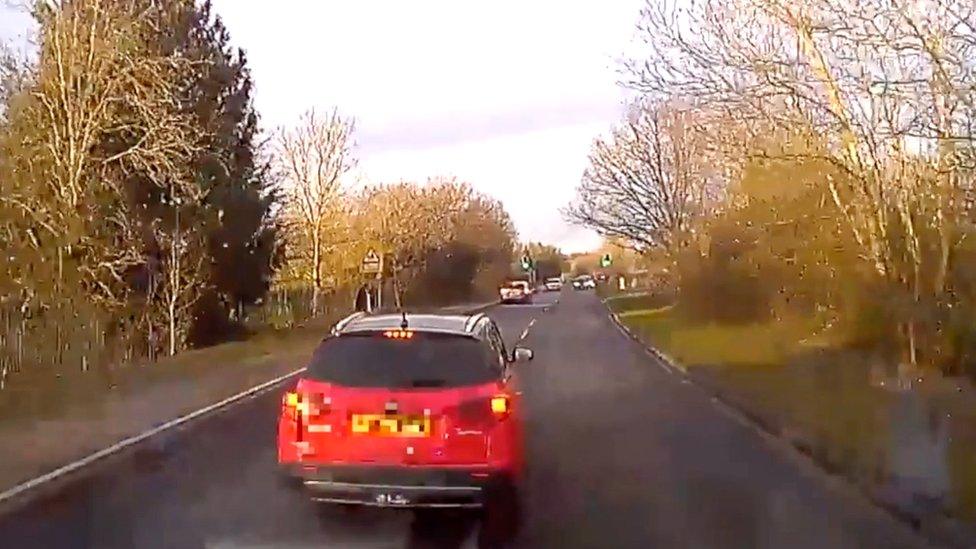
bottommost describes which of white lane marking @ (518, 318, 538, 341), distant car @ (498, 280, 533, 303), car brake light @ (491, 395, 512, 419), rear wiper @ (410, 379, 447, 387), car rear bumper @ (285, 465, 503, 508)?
car rear bumper @ (285, 465, 503, 508)

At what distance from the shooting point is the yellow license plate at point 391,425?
899 cm

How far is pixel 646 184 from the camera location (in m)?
56.7

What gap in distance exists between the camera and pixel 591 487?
11289 millimetres

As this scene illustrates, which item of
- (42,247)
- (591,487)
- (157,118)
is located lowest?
(591,487)

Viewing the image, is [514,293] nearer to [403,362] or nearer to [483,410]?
[403,362]

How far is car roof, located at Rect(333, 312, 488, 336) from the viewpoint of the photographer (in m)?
9.63

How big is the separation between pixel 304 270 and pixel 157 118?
86.1 ft

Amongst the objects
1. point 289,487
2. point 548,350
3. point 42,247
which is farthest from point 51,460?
point 548,350

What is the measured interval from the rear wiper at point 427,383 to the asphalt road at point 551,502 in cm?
103

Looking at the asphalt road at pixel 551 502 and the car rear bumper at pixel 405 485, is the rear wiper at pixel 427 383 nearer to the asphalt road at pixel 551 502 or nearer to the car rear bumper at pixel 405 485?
the car rear bumper at pixel 405 485

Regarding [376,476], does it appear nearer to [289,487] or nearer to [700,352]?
[289,487]

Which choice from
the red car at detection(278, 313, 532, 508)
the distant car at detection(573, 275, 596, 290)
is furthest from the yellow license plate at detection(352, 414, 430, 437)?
the distant car at detection(573, 275, 596, 290)

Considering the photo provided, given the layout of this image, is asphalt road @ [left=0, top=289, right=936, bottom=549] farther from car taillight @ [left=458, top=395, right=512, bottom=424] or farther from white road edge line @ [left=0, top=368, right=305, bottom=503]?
car taillight @ [left=458, top=395, right=512, bottom=424]

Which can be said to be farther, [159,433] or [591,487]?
[159,433]
